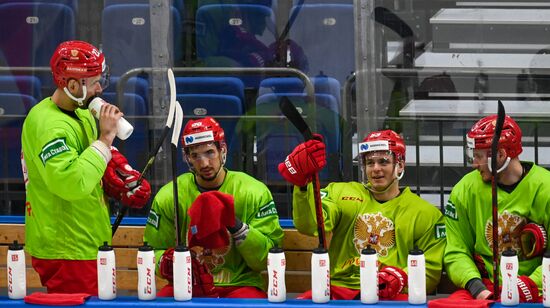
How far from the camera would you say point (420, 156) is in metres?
6.70

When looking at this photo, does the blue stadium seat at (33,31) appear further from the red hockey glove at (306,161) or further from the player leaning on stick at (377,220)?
the red hockey glove at (306,161)

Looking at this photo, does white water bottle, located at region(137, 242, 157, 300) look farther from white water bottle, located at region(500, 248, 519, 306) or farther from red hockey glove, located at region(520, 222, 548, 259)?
red hockey glove, located at region(520, 222, 548, 259)

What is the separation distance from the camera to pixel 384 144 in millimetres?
5691

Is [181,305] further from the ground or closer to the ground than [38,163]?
closer to the ground

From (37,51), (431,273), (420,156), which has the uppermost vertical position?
(37,51)

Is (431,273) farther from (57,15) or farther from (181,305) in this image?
(57,15)

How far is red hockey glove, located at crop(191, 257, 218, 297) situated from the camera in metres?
5.50

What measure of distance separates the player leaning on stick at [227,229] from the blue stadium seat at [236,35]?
995 mm

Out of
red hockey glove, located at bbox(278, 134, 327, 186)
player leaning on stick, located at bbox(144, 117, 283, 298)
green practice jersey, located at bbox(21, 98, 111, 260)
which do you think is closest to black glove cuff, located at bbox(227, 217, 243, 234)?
player leaning on stick, located at bbox(144, 117, 283, 298)

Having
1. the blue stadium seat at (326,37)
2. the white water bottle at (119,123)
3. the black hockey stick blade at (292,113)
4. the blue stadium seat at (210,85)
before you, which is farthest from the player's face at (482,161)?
the blue stadium seat at (210,85)

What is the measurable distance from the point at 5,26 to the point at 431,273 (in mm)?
2791

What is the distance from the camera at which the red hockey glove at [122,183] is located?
5.70 metres

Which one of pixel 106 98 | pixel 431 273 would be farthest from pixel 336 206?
pixel 106 98

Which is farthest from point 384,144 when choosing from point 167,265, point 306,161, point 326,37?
point 326,37
